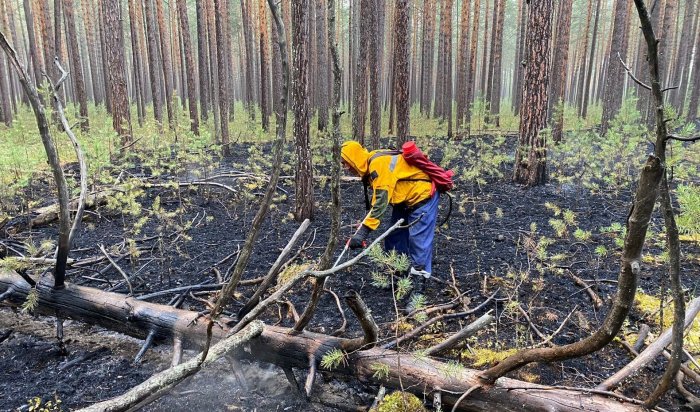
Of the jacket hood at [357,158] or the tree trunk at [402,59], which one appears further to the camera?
the tree trunk at [402,59]

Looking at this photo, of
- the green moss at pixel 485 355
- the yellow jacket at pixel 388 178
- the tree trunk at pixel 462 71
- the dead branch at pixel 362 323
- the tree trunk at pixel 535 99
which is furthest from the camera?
the tree trunk at pixel 462 71

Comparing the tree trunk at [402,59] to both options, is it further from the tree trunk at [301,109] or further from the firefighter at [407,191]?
the firefighter at [407,191]

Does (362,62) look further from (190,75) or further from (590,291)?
(590,291)

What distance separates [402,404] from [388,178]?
6.43 feet

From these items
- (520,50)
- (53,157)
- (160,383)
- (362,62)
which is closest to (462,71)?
(362,62)

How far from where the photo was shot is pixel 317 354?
261cm

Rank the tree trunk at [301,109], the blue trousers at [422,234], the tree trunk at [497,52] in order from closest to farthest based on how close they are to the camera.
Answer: the blue trousers at [422,234], the tree trunk at [301,109], the tree trunk at [497,52]

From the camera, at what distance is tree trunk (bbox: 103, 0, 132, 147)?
31.3ft

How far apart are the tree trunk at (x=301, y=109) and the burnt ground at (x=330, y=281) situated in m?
0.37

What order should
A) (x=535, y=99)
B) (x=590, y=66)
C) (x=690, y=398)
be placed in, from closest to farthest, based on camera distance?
1. (x=690, y=398)
2. (x=535, y=99)
3. (x=590, y=66)

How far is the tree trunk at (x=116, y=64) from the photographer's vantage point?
954cm

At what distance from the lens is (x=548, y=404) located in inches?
83.4

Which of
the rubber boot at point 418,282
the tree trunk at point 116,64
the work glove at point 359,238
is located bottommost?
the rubber boot at point 418,282

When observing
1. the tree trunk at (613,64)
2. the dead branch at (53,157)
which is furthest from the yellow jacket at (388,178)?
the tree trunk at (613,64)
